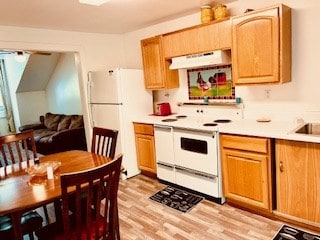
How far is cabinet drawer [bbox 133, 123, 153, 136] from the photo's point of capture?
3.53m

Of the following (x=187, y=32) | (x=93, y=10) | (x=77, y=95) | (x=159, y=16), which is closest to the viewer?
(x=93, y=10)

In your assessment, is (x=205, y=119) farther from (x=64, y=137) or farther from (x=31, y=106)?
(x=31, y=106)

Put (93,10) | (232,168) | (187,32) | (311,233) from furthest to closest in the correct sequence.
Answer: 1. (187,32)
2. (93,10)
3. (232,168)
4. (311,233)

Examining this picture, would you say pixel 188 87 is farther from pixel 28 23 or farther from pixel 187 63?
pixel 28 23

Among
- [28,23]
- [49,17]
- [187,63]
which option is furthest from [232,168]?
[28,23]

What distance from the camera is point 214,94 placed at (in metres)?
3.37

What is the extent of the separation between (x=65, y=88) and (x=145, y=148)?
3777 mm

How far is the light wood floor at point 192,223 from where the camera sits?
2.29 m

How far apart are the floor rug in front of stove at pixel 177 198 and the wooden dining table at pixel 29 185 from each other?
1081mm

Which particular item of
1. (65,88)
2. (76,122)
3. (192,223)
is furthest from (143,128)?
(65,88)

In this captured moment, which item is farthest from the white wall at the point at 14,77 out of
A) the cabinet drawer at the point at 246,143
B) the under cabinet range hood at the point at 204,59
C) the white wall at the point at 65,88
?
the cabinet drawer at the point at 246,143

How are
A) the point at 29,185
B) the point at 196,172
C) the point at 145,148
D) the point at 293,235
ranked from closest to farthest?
the point at 29,185 → the point at 293,235 → the point at 196,172 → the point at 145,148

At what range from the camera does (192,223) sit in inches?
98.5

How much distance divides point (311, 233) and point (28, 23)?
3911mm
